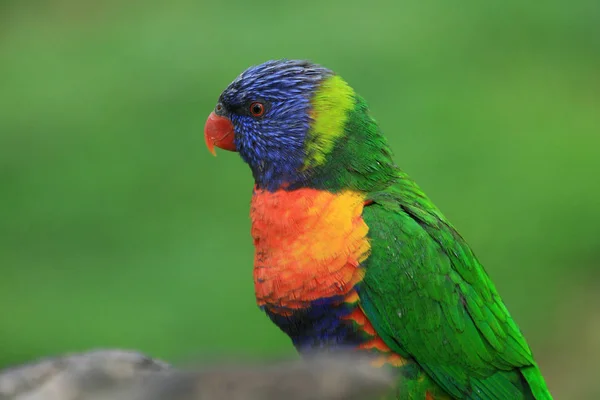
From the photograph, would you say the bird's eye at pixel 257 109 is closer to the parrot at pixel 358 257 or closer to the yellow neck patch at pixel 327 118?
the parrot at pixel 358 257

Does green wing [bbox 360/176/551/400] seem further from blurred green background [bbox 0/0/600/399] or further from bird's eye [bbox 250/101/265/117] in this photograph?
blurred green background [bbox 0/0/600/399]

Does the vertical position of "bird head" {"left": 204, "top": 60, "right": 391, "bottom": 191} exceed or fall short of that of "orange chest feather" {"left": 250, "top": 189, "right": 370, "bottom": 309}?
it exceeds it

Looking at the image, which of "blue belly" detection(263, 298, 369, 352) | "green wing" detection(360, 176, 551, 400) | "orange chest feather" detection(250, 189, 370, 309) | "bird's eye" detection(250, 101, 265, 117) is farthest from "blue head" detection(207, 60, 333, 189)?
"blue belly" detection(263, 298, 369, 352)

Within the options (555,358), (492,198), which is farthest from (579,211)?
(555,358)

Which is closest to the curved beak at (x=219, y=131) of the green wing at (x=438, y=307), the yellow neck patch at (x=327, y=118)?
the yellow neck patch at (x=327, y=118)

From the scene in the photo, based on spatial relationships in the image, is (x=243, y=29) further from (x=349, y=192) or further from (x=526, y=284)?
(x=349, y=192)

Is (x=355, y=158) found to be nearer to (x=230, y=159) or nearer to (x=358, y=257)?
(x=358, y=257)
